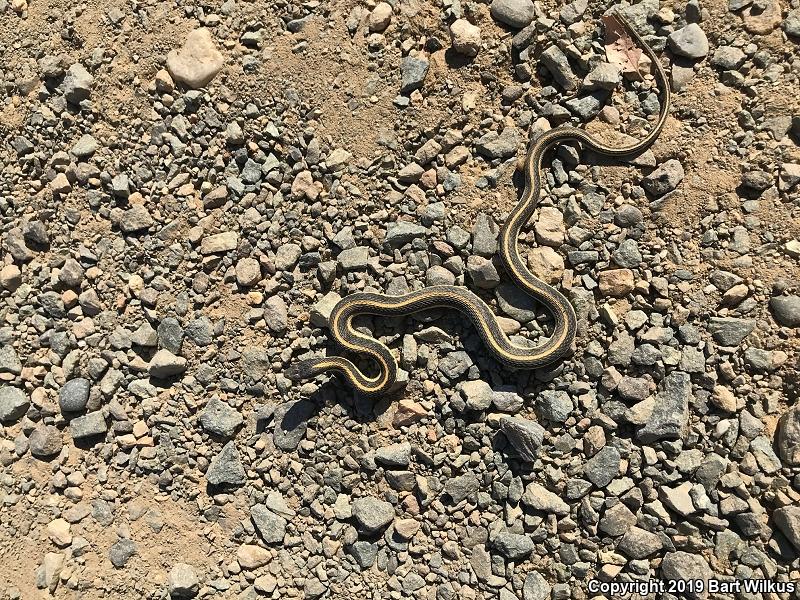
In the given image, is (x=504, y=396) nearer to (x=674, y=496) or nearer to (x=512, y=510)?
(x=512, y=510)

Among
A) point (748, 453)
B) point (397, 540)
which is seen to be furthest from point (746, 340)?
point (397, 540)

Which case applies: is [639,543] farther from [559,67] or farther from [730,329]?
[559,67]

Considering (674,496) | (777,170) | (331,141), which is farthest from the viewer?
(331,141)

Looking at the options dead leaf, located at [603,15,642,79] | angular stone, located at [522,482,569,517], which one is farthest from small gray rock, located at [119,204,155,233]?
dead leaf, located at [603,15,642,79]

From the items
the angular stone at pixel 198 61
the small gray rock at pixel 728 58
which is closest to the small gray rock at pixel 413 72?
the angular stone at pixel 198 61

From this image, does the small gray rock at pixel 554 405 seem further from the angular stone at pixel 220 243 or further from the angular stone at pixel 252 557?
the angular stone at pixel 220 243

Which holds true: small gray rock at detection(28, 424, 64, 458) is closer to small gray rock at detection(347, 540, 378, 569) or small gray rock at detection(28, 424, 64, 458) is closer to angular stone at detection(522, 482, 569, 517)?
small gray rock at detection(347, 540, 378, 569)
